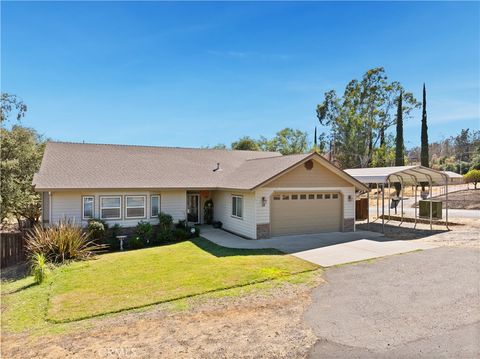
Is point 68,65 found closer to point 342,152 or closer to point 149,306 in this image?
point 149,306

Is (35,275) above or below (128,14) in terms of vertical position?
below

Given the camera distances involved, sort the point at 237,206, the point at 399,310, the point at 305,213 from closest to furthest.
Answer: the point at 399,310 → the point at 305,213 → the point at 237,206

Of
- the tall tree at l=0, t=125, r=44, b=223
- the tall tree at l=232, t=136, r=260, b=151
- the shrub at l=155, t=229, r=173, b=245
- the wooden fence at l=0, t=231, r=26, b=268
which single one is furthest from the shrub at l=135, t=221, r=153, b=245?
the tall tree at l=232, t=136, r=260, b=151

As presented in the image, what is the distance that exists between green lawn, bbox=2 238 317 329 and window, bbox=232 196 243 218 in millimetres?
3732

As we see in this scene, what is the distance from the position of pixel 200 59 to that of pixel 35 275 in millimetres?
14344

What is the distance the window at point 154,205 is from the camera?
1792 centimetres

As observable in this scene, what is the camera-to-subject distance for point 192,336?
253 inches

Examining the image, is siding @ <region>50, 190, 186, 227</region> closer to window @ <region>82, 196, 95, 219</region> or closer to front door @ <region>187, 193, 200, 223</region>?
window @ <region>82, 196, 95, 219</region>

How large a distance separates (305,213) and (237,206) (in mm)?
3609

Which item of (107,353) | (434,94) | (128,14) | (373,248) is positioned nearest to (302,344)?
(107,353)

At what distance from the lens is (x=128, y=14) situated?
1362 centimetres

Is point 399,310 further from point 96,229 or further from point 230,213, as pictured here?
point 96,229

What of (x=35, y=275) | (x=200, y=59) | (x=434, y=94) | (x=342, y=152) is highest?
(x=434, y=94)

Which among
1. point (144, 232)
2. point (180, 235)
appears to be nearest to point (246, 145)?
point (180, 235)
